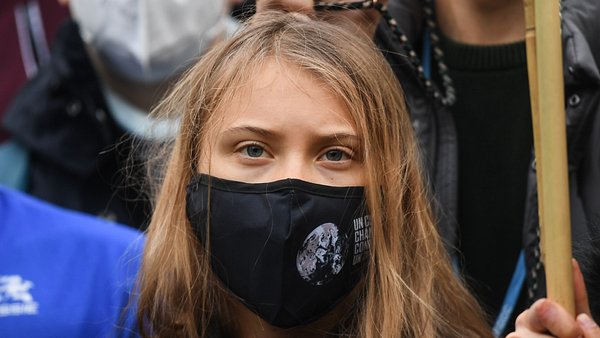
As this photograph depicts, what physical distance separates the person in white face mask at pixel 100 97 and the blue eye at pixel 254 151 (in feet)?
3.39

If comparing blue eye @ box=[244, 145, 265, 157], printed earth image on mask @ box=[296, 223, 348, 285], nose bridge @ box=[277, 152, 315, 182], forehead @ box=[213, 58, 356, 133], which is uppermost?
forehead @ box=[213, 58, 356, 133]

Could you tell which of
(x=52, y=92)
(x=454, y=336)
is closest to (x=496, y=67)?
(x=454, y=336)

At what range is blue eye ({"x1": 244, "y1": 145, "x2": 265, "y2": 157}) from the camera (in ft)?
8.20

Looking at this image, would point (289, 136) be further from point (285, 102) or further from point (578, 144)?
point (578, 144)

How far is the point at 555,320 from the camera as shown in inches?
82.7

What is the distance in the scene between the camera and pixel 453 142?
295 centimetres

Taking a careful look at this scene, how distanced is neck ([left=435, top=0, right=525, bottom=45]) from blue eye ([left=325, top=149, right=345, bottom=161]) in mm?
713

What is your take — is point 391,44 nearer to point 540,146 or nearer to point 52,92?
point 540,146

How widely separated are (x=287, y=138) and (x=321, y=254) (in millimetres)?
260

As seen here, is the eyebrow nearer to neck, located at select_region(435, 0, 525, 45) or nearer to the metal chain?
the metal chain

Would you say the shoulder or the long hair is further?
the shoulder

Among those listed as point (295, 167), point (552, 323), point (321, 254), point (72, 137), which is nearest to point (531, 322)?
point (552, 323)

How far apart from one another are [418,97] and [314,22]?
0.43 meters

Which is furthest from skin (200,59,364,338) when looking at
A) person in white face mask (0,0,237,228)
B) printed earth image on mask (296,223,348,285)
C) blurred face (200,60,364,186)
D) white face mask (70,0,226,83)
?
white face mask (70,0,226,83)
